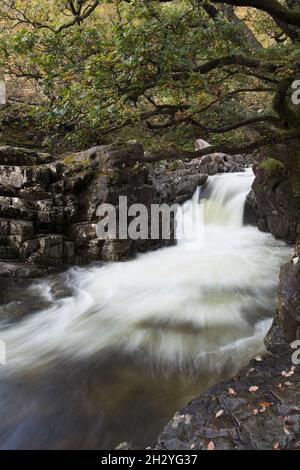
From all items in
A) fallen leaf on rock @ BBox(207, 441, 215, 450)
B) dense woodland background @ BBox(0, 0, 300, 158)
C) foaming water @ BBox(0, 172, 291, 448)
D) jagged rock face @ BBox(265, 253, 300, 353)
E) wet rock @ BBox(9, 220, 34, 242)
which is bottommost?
foaming water @ BBox(0, 172, 291, 448)

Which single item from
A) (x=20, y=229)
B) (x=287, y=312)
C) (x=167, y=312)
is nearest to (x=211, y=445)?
(x=287, y=312)

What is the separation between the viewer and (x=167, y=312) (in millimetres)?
6922

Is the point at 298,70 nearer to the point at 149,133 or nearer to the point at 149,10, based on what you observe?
the point at 149,10

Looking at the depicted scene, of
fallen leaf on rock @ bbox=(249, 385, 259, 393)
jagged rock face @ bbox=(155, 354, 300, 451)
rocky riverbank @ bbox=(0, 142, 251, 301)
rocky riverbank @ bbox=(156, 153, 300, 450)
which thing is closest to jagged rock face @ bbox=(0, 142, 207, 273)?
rocky riverbank @ bbox=(0, 142, 251, 301)

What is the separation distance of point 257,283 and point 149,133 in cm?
449

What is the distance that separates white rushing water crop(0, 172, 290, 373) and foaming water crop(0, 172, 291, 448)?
0.02 metres

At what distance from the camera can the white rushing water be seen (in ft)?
17.9

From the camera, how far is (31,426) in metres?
3.93

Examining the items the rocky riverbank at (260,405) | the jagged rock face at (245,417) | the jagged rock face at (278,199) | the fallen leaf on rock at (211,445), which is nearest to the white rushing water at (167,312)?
the jagged rock face at (278,199)

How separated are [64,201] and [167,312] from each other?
4.96 meters

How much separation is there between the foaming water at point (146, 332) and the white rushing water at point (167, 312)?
0.06 ft

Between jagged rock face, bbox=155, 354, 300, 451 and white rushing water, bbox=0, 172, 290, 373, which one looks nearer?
jagged rock face, bbox=155, 354, 300, 451

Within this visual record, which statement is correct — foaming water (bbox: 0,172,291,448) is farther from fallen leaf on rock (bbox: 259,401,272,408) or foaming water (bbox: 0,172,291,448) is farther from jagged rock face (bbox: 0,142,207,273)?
fallen leaf on rock (bbox: 259,401,272,408)

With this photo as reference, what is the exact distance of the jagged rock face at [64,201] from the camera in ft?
29.4
